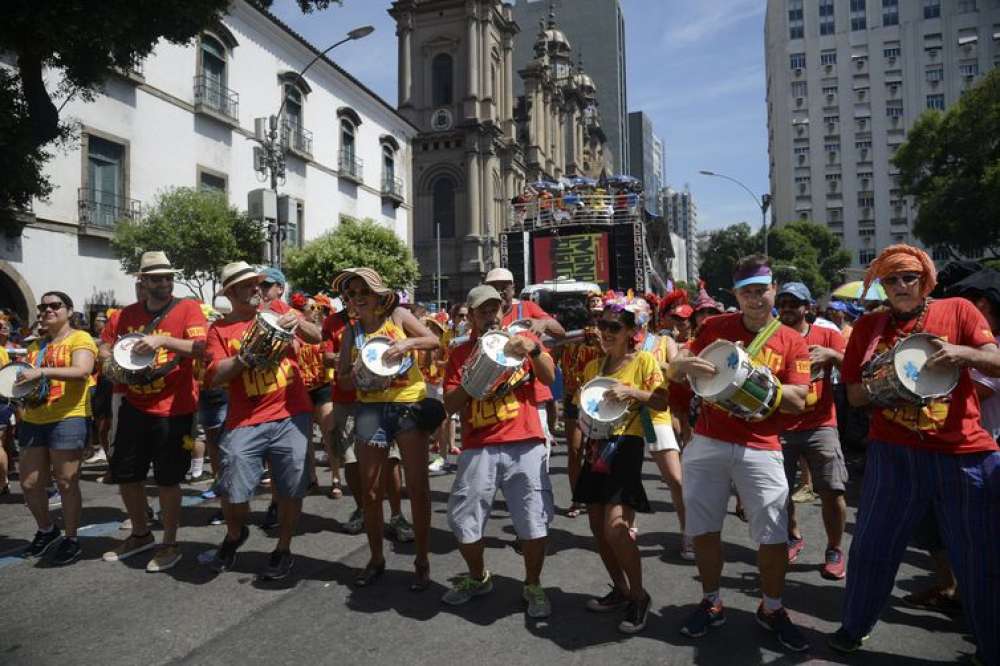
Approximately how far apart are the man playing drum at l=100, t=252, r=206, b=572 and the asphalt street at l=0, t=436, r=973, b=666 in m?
0.47

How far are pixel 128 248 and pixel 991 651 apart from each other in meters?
19.9

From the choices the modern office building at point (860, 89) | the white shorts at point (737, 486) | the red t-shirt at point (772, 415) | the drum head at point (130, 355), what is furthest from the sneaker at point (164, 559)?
the modern office building at point (860, 89)

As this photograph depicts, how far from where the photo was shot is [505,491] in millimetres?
4293

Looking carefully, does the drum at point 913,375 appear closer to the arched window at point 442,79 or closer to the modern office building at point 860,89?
the arched window at point 442,79

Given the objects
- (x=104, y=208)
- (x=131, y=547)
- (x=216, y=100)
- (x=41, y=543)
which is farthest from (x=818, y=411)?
(x=216, y=100)

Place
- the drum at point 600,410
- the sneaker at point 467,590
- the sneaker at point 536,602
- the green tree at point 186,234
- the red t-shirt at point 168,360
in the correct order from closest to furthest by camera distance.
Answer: the drum at point 600,410, the sneaker at point 536,602, the sneaker at point 467,590, the red t-shirt at point 168,360, the green tree at point 186,234

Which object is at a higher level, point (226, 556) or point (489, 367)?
point (489, 367)

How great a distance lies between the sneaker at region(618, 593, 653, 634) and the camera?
4.00 meters

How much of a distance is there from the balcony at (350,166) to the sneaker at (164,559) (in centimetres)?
2787

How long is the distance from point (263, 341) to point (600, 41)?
116138 mm

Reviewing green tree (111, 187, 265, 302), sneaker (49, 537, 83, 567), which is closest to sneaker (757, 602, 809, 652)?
sneaker (49, 537, 83, 567)

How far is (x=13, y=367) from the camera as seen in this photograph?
5477 mm

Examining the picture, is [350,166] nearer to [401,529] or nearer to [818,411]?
[401,529]

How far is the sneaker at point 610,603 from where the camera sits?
430cm
